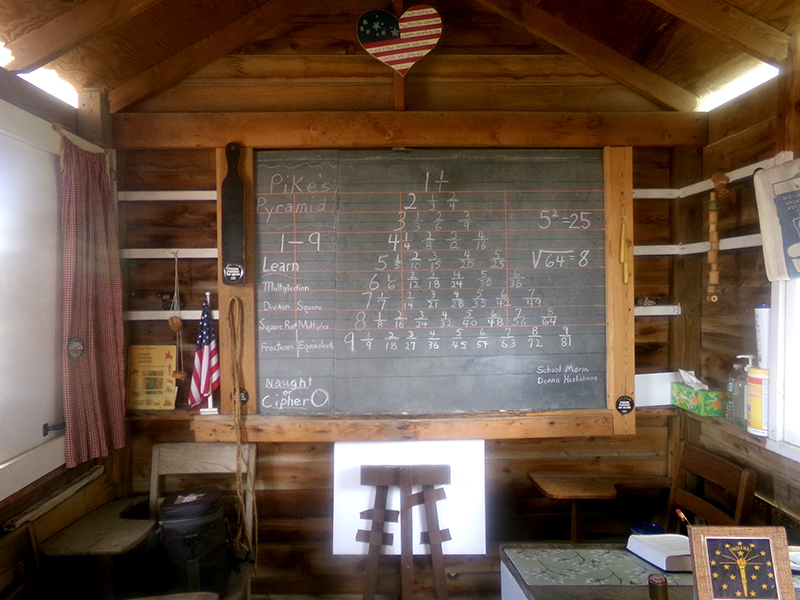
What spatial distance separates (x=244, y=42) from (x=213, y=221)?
37.4 inches

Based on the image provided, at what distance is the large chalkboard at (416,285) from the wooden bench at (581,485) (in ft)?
1.36

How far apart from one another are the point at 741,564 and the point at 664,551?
445mm

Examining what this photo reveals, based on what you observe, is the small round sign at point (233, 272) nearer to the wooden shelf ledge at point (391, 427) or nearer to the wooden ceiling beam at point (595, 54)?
the wooden shelf ledge at point (391, 427)

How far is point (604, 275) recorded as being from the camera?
231cm

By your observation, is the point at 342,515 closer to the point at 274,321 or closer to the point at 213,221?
the point at 274,321

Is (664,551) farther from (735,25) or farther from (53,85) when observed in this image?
(53,85)

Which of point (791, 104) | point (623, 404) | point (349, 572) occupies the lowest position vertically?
point (349, 572)

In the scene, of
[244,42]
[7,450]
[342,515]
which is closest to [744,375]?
[342,515]

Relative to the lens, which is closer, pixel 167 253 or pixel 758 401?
pixel 758 401

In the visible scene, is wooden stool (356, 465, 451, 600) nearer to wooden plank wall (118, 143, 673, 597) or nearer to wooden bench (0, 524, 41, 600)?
wooden plank wall (118, 143, 673, 597)

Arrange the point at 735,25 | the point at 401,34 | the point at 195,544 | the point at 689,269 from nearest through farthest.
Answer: the point at 735,25
the point at 195,544
the point at 401,34
the point at 689,269

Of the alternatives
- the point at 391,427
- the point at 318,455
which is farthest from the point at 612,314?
the point at 318,455

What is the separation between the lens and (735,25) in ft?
6.32

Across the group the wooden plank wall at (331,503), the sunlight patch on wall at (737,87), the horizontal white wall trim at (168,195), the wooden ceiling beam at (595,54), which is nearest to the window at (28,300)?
the horizontal white wall trim at (168,195)
